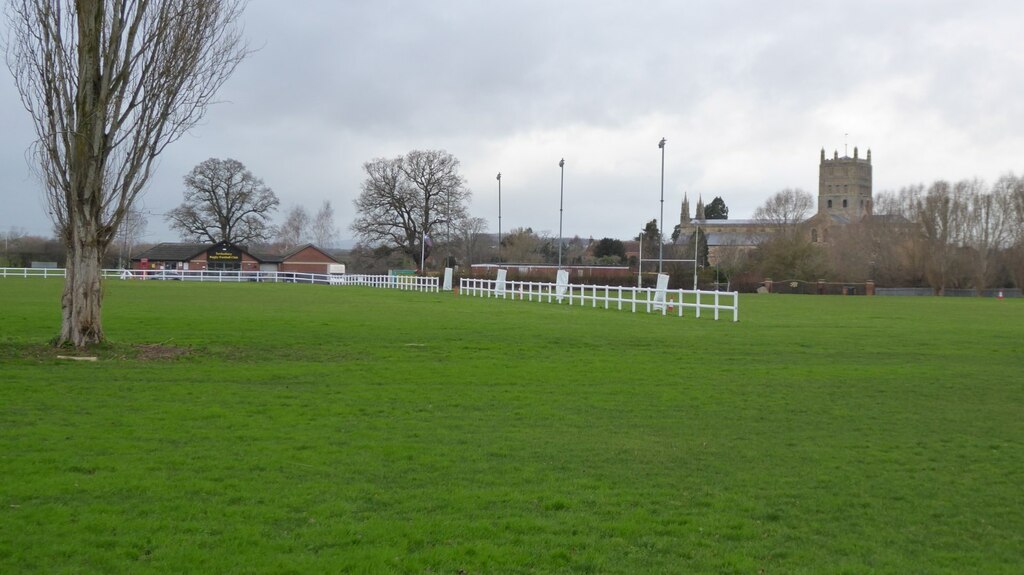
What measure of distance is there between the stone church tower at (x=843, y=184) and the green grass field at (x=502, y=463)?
160 metres

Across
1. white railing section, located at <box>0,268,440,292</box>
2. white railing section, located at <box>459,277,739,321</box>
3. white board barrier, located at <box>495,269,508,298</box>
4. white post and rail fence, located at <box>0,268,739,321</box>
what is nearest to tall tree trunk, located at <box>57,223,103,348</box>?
white railing section, located at <box>459,277,739,321</box>

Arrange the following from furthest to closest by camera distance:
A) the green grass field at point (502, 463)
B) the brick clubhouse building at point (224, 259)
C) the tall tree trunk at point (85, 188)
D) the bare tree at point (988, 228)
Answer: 1. the brick clubhouse building at point (224, 259)
2. the bare tree at point (988, 228)
3. the tall tree trunk at point (85, 188)
4. the green grass field at point (502, 463)

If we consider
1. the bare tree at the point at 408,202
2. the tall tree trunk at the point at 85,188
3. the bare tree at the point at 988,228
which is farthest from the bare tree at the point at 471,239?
the tall tree trunk at the point at 85,188

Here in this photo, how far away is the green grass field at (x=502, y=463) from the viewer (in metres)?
5.71

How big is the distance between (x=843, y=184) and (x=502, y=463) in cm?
17149

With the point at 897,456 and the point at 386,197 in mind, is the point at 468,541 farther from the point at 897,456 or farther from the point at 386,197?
the point at 386,197

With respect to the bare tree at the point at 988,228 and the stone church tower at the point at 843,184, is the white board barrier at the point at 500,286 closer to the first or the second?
the bare tree at the point at 988,228

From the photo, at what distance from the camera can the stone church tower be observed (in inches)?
6521

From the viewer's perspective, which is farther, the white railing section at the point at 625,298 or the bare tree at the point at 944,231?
the bare tree at the point at 944,231

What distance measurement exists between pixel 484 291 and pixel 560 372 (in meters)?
32.7

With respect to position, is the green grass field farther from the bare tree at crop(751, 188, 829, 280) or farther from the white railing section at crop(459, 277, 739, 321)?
the bare tree at crop(751, 188, 829, 280)

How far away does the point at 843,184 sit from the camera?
549 ft

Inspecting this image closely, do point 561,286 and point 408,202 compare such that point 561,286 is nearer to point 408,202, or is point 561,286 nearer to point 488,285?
point 488,285

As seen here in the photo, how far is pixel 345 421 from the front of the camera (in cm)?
970
